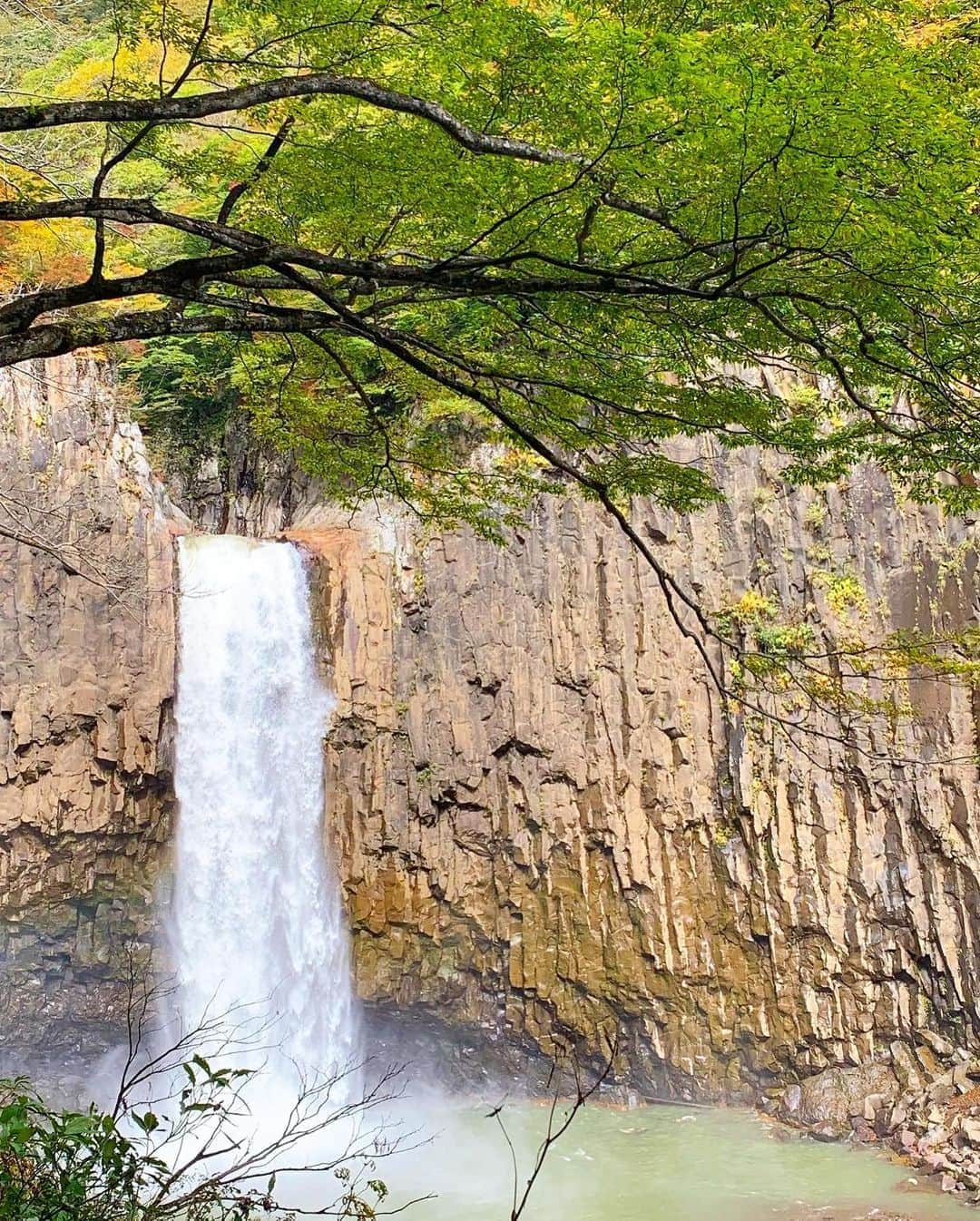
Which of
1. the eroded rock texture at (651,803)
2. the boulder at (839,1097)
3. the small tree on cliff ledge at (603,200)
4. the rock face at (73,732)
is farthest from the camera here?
the rock face at (73,732)

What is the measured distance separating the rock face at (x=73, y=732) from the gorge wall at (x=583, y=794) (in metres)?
0.03

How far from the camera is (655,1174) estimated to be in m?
8.96

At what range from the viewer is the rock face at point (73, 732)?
10.6m

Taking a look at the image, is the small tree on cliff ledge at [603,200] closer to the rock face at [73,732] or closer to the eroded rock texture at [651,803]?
the eroded rock texture at [651,803]

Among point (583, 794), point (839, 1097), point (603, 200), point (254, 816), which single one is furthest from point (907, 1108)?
point (603, 200)

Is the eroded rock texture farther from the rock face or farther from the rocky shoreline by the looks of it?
the rock face

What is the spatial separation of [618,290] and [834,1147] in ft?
29.0

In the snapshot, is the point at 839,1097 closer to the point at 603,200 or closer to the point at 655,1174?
the point at 655,1174

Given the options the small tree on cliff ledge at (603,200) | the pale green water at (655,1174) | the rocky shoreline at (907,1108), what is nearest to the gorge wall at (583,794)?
the rocky shoreline at (907,1108)

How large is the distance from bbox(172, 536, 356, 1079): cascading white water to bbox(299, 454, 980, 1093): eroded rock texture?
409mm

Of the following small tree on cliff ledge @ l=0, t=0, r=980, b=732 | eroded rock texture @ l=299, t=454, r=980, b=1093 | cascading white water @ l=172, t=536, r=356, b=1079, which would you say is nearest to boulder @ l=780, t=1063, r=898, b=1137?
eroded rock texture @ l=299, t=454, r=980, b=1093

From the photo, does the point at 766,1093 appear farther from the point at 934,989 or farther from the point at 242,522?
the point at 242,522

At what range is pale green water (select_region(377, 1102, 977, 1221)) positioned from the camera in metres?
8.20

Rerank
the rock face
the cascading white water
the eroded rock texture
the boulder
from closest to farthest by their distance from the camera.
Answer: the boulder → the eroded rock texture → the rock face → the cascading white water
